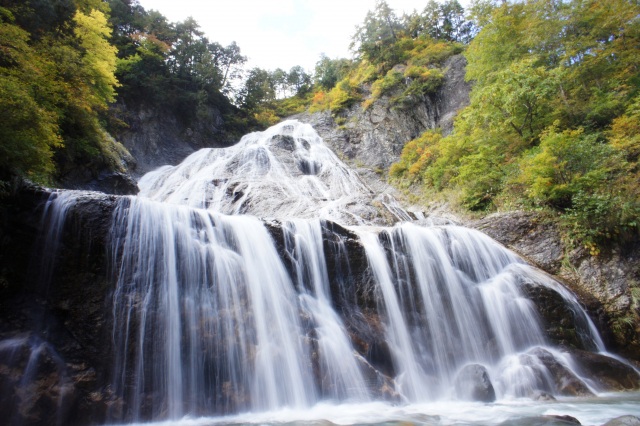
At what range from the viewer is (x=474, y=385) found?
21.2 feet

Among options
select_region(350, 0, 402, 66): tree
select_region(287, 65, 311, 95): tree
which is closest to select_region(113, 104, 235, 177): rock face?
select_region(350, 0, 402, 66): tree

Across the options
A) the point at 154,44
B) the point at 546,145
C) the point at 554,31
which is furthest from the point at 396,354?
the point at 154,44

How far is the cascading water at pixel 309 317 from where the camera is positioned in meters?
5.77

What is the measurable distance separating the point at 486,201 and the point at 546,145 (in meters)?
3.20

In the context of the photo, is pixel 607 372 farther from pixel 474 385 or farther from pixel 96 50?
pixel 96 50

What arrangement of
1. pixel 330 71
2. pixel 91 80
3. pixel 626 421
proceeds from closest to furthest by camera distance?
pixel 626 421 < pixel 91 80 < pixel 330 71

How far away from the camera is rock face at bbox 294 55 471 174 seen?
23.6m

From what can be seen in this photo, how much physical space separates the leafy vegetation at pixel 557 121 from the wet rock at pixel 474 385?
528 centimetres

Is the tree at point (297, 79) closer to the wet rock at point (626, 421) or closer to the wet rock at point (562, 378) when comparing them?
the wet rock at point (562, 378)

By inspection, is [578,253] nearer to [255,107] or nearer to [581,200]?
[581,200]

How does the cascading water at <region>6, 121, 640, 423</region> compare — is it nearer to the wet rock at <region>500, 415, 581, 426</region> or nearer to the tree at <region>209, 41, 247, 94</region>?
the wet rock at <region>500, 415, 581, 426</region>

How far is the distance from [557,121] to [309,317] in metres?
10.6

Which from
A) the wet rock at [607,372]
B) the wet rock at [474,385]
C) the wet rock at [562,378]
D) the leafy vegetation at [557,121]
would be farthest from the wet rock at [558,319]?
the wet rock at [474,385]

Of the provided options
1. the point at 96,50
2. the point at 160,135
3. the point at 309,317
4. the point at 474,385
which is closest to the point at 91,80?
the point at 96,50
